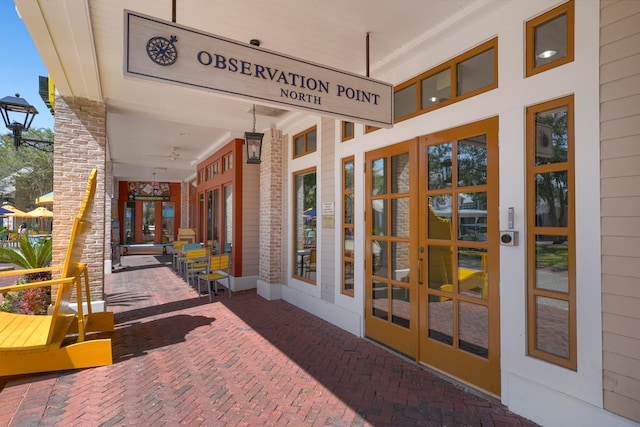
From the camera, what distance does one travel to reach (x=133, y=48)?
211 cm

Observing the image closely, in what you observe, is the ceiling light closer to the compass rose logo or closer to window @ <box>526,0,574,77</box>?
window @ <box>526,0,574,77</box>

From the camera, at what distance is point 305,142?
6.10 m

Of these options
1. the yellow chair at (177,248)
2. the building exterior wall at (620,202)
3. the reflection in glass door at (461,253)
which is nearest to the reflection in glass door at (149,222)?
the yellow chair at (177,248)

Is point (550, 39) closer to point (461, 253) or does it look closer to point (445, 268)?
point (461, 253)

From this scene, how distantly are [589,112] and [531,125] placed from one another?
1.32ft

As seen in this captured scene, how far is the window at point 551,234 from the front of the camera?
2488 mm

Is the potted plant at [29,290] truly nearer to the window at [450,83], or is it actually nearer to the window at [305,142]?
the window at [305,142]

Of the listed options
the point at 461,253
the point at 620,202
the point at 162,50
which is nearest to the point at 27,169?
the point at 162,50

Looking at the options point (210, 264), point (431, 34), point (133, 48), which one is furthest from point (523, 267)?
point (210, 264)

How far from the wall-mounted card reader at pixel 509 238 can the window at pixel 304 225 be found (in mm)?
3433

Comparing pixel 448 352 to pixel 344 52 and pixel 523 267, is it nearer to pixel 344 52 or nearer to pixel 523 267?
pixel 523 267

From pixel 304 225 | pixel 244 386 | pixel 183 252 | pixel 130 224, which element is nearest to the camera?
pixel 244 386

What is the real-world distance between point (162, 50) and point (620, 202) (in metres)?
3.10

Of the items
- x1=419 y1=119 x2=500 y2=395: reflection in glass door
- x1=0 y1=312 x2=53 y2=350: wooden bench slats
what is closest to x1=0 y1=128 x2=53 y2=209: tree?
x1=0 y1=312 x2=53 y2=350: wooden bench slats
